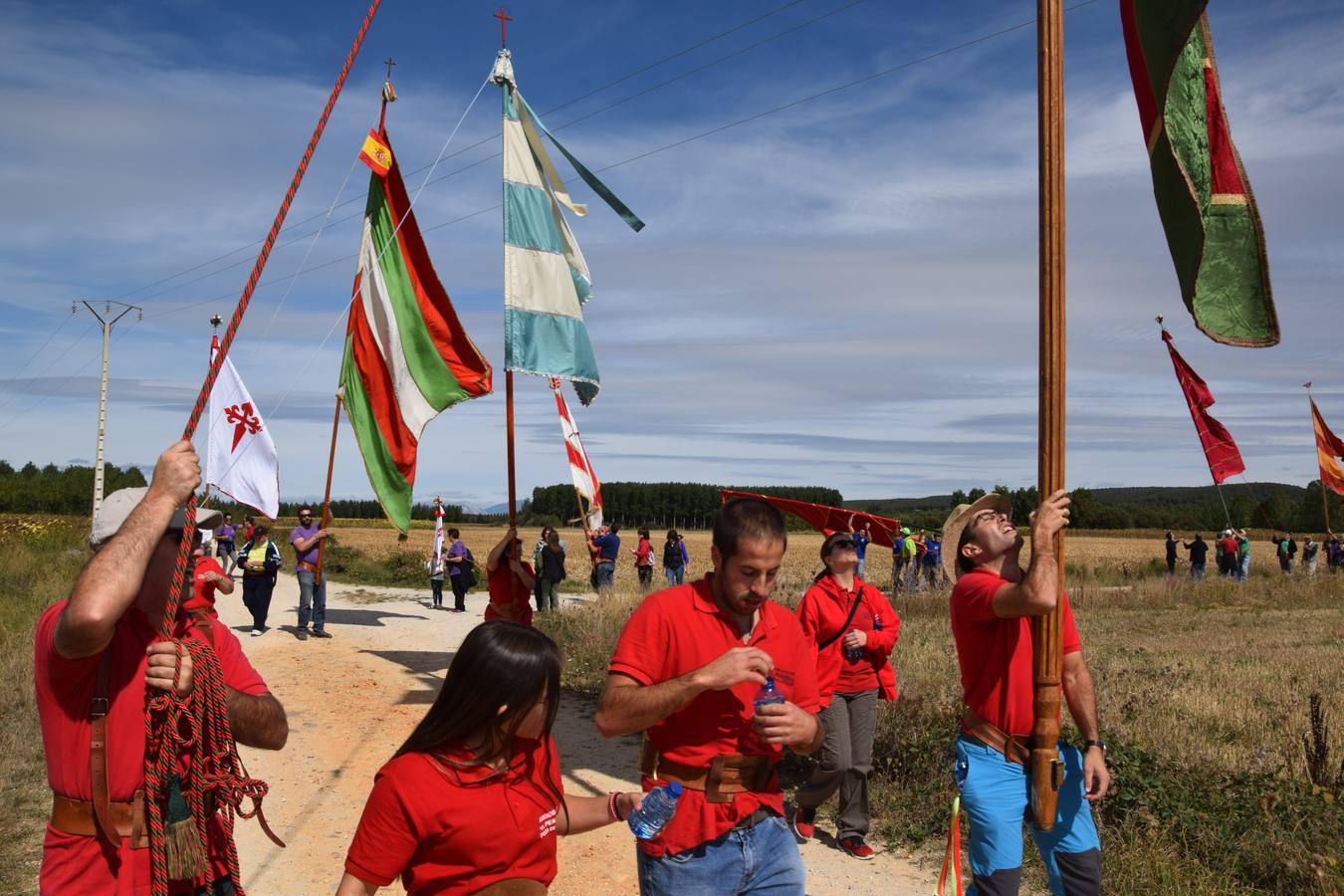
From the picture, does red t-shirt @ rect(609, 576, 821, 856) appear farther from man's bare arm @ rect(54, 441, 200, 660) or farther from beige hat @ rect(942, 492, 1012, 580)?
beige hat @ rect(942, 492, 1012, 580)

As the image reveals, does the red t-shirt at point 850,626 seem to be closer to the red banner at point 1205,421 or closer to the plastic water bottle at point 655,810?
the plastic water bottle at point 655,810

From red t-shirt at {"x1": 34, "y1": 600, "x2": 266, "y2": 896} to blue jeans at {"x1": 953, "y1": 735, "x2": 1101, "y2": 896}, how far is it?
2.69 m

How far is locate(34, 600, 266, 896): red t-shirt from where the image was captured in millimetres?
2645

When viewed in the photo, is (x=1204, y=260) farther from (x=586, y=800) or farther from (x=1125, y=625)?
(x=1125, y=625)

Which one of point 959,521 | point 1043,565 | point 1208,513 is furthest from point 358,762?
point 1208,513

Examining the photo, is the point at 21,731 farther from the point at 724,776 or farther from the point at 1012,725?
the point at 1012,725

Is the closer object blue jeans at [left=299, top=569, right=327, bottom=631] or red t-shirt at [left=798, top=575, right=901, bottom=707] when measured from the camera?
red t-shirt at [left=798, top=575, right=901, bottom=707]

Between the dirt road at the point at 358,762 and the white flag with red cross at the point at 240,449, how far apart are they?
2.01 meters

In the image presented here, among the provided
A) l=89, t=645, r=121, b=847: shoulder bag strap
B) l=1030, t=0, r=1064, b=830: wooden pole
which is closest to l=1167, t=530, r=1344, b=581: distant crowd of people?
l=1030, t=0, r=1064, b=830: wooden pole

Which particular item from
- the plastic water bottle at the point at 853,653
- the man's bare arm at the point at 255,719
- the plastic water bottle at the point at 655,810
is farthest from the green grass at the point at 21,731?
the plastic water bottle at the point at 853,653

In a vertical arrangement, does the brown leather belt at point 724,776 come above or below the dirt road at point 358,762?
above

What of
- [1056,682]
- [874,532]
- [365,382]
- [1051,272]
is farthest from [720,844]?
[365,382]

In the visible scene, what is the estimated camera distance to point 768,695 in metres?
3.12

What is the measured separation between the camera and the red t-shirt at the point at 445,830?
266cm
